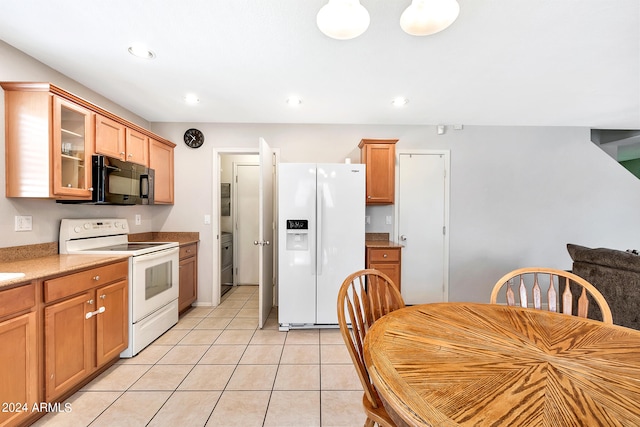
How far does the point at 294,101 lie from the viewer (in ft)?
8.86

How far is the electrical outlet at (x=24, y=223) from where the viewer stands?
187cm

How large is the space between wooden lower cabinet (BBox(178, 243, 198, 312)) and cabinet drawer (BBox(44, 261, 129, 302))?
952 millimetres

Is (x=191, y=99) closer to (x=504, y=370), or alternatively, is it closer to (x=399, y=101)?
(x=399, y=101)

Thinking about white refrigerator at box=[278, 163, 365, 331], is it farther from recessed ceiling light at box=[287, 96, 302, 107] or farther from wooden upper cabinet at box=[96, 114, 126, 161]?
wooden upper cabinet at box=[96, 114, 126, 161]

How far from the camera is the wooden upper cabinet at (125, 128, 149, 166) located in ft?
8.40

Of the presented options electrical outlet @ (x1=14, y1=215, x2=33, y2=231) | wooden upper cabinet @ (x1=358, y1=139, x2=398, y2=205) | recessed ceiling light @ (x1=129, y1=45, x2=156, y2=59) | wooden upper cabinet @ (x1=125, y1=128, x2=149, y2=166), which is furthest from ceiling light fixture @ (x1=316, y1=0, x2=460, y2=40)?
electrical outlet @ (x1=14, y1=215, x2=33, y2=231)

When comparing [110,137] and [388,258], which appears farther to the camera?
[388,258]

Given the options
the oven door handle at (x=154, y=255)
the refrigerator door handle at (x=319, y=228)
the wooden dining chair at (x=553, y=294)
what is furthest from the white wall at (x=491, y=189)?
the wooden dining chair at (x=553, y=294)

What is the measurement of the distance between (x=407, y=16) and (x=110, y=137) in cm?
263

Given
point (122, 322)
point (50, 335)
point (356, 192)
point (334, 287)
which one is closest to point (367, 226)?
point (356, 192)

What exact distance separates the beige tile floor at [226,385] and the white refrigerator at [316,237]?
317 mm

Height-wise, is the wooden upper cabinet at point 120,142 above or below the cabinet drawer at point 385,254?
above

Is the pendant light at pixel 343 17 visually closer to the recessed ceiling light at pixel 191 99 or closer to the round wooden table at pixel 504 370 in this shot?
the round wooden table at pixel 504 370

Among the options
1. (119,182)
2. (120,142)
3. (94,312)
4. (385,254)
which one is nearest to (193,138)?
(120,142)
